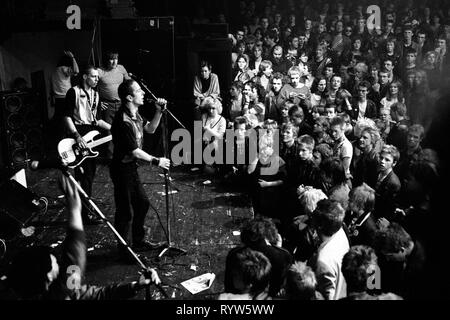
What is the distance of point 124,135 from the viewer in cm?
419

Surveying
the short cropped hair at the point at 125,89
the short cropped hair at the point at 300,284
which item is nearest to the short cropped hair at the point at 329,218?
the short cropped hair at the point at 300,284

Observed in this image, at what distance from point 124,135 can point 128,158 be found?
9.0 inches

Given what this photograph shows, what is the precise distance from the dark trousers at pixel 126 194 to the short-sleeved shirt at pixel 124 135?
0.09m

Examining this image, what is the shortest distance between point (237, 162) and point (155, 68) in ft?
8.63

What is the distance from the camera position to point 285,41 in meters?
10.1

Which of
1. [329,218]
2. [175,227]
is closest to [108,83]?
[175,227]

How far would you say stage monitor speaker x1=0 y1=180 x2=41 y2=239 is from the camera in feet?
15.8

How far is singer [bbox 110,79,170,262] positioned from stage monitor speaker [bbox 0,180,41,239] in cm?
124

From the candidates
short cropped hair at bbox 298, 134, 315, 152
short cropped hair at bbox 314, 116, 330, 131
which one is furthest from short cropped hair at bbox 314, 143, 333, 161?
short cropped hair at bbox 314, 116, 330, 131

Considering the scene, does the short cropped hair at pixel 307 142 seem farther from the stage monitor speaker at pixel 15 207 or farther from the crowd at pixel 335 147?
the stage monitor speaker at pixel 15 207

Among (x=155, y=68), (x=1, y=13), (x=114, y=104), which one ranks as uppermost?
(x=1, y=13)

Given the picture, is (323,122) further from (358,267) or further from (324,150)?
(358,267)

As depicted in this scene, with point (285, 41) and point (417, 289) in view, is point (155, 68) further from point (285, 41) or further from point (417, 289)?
point (417, 289)
